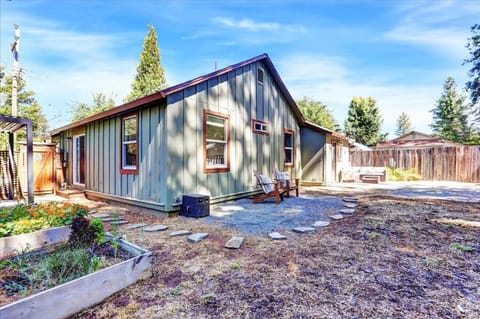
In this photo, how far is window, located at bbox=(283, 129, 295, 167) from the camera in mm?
10023

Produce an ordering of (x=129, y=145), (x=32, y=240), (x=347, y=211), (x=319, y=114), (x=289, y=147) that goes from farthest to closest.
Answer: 1. (x=319, y=114)
2. (x=289, y=147)
3. (x=129, y=145)
4. (x=347, y=211)
5. (x=32, y=240)

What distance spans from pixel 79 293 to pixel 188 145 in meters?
4.08

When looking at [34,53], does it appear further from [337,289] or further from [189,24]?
[337,289]

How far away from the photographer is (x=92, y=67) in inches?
592

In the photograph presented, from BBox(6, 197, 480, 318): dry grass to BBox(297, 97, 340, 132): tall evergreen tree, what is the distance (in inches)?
954

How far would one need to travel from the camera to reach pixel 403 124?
5750 centimetres

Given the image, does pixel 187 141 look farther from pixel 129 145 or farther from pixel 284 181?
pixel 284 181

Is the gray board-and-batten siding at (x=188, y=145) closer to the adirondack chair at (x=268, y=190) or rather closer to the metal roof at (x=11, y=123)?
the adirondack chair at (x=268, y=190)

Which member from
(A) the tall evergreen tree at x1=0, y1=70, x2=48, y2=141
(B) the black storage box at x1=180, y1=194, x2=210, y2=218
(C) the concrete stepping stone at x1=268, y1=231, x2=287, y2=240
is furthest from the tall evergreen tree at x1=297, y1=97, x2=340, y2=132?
(A) the tall evergreen tree at x1=0, y1=70, x2=48, y2=141

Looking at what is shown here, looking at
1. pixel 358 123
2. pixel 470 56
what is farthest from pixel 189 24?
pixel 358 123

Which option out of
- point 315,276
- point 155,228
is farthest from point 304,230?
point 155,228

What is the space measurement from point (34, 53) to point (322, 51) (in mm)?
15417

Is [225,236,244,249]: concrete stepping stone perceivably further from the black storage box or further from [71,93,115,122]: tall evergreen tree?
[71,93,115,122]: tall evergreen tree

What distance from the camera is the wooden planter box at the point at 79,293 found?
1.60 meters
